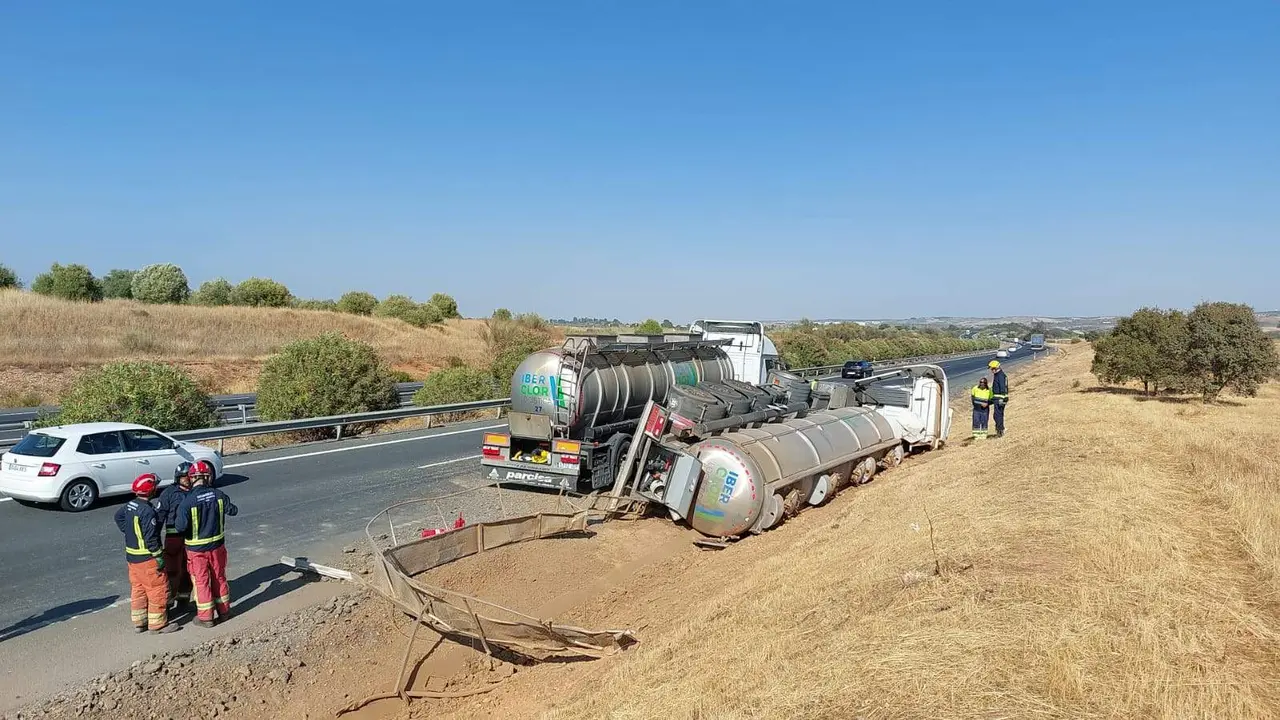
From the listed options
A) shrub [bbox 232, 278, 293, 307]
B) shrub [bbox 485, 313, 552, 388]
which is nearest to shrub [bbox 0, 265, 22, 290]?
shrub [bbox 232, 278, 293, 307]

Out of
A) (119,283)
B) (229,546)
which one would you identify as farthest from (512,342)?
(119,283)

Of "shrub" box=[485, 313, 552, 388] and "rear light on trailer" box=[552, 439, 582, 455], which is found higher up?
"shrub" box=[485, 313, 552, 388]

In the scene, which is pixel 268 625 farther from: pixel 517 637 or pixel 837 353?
pixel 837 353

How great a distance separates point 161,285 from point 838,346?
200ft

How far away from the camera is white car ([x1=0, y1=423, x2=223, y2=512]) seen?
11.3 metres

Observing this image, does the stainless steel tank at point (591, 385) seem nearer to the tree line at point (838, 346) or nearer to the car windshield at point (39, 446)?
the car windshield at point (39, 446)

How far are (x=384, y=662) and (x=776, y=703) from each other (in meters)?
4.49

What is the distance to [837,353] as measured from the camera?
57875mm

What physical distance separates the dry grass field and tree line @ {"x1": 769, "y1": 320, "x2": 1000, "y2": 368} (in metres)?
21.6

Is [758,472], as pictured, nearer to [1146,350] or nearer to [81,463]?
[81,463]

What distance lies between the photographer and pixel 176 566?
8.05 m

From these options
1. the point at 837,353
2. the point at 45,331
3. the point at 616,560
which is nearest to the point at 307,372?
the point at 616,560

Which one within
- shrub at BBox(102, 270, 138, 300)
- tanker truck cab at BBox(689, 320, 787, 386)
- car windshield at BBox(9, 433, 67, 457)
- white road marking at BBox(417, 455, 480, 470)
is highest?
shrub at BBox(102, 270, 138, 300)

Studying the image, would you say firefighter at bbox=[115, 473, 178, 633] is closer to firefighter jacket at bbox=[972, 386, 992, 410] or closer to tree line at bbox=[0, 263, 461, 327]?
firefighter jacket at bbox=[972, 386, 992, 410]
